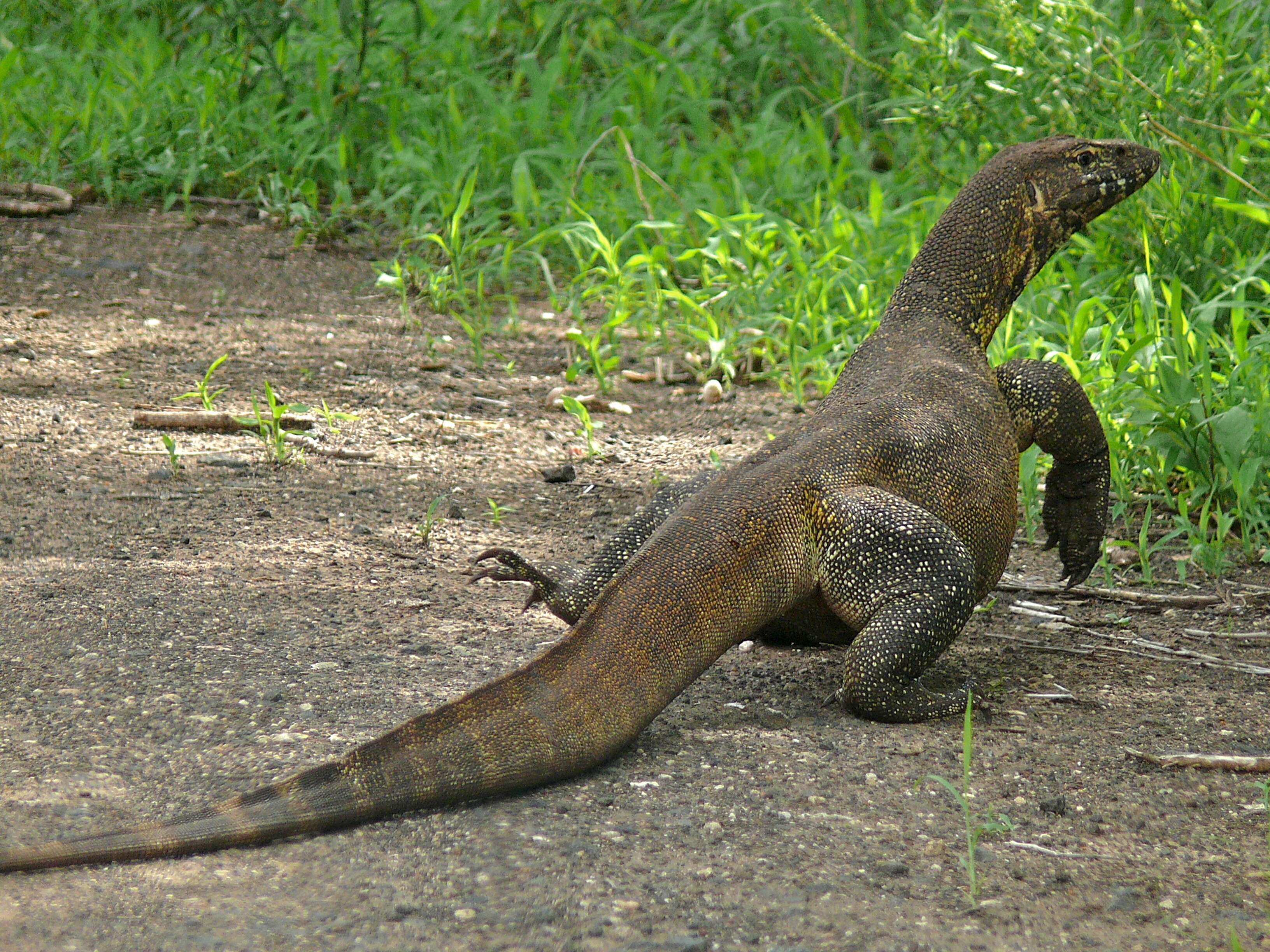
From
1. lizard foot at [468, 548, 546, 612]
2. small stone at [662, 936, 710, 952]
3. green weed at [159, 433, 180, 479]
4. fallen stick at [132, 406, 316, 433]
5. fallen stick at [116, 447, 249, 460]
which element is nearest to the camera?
small stone at [662, 936, 710, 952]

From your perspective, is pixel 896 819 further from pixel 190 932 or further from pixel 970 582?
pixel 190 932

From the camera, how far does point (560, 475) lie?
15.9 feet

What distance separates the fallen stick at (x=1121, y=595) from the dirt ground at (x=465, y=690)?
4 centimetres

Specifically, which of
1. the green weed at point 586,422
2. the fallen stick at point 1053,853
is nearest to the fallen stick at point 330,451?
the green weed at point 586,422

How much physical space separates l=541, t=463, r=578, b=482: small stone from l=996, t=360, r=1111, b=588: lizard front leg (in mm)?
1684

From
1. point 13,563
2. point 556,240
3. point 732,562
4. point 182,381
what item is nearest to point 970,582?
point 732,562

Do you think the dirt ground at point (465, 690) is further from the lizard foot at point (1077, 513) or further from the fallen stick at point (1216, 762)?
the lizard foot at point (1077, 513)

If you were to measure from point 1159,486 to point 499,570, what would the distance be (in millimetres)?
2311

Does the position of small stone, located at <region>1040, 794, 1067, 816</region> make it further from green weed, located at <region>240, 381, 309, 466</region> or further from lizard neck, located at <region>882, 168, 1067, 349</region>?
green weed, located at <region>240, 381, 309, 466</region>

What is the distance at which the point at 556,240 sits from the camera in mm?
6914

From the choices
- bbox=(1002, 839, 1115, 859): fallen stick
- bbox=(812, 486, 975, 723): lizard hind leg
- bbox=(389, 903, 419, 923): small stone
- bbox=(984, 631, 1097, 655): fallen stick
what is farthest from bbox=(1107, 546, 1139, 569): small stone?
bbox=(389, 903, 419, 923): small stone

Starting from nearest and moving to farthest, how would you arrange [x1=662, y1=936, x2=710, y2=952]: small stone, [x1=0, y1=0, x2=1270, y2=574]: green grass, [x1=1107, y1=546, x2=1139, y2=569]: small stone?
[x1=662, y1=936, x2=710, y2=952]: small stone, [x1=1107, y1=546, x2=1139, y2=569]: small stone, [x1=0, y1=0, x2=1270, y2=574]: green grass

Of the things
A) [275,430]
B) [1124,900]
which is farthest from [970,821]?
[275,430]

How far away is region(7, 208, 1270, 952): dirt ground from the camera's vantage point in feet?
6.97
